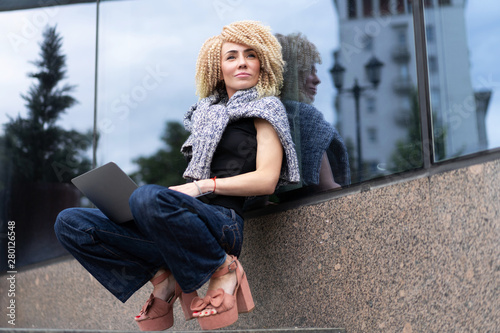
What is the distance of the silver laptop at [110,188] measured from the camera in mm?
2689

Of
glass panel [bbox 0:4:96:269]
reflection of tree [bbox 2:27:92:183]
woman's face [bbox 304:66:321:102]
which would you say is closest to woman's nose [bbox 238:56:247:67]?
woman's face [bbox 304:66:321:102]

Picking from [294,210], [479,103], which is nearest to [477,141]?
[479,103]

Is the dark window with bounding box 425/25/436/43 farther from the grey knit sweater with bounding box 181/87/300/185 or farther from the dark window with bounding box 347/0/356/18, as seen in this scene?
the grey knit sweater with bounding box 181/87/300/185

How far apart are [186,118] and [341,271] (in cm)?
120

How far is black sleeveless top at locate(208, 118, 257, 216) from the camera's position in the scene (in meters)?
2.92

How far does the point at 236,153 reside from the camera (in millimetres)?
2939

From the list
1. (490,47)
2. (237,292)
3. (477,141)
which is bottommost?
(237,292)

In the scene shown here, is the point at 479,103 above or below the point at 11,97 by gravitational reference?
below

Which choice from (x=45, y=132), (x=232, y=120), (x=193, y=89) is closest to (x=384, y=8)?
(x=232, y=120)

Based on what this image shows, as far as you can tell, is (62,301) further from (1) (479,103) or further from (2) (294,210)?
(1) (479,103)

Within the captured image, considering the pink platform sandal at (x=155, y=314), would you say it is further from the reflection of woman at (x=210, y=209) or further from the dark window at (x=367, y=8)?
the dark window at (x=367, y=8)

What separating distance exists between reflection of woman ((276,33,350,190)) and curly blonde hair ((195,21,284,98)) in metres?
0.13

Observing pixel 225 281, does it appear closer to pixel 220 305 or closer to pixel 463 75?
pixel 220 305

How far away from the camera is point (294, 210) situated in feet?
10.5
